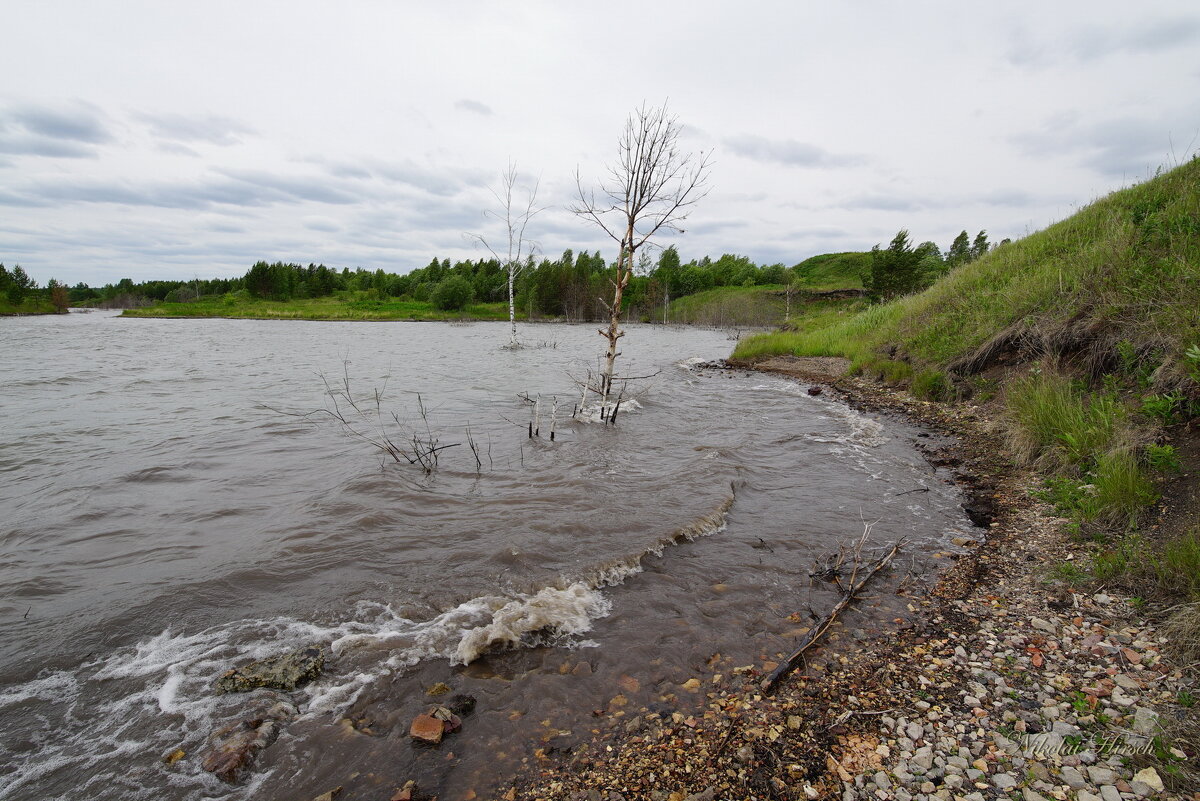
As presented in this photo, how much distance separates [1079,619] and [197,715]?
6.82 metres

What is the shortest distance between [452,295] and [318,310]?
20.9m

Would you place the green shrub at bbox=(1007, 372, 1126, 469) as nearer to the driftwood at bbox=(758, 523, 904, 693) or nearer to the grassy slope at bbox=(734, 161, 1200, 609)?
the grassy slope at bbox=(734, 161, 1200, 609)

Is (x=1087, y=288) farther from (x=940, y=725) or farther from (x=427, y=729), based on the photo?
(x=427, y=729)

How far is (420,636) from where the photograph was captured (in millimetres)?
4574

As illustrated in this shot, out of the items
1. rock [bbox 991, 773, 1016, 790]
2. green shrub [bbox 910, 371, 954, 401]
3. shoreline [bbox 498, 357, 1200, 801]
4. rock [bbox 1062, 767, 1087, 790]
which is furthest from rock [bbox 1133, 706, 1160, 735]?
green shrub [bbox 910, 371, 954, 401]

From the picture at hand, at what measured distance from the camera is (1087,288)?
10.1 m

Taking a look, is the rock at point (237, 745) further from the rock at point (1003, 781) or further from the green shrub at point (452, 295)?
the green shrub at point (452, 295)

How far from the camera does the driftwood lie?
12.7 feet

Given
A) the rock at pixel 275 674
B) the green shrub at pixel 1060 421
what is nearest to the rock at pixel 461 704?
the rock at pixel 275 674

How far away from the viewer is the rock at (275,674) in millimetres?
3885

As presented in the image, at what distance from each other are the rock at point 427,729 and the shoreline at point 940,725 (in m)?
0.67

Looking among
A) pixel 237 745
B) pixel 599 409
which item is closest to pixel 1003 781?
pixel 237 745

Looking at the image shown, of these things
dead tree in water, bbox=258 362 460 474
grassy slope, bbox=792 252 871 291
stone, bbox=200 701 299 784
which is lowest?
stone, bbox=200 701 299 784

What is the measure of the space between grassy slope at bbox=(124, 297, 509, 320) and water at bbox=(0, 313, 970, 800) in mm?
65437
